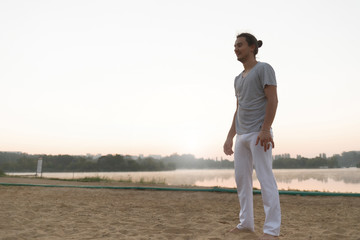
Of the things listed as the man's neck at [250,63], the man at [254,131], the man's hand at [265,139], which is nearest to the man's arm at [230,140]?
the man at [254,131]

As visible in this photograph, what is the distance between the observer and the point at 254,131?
2.79 metres

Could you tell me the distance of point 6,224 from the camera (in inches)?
149

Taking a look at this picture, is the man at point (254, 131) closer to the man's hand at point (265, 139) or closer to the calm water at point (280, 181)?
the man's hand at point (265, 139)

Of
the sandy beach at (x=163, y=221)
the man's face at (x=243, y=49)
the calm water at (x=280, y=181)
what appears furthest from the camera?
the calm water at (x=280, y=181)

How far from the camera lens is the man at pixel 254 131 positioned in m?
2.62

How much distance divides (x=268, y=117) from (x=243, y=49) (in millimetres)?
794

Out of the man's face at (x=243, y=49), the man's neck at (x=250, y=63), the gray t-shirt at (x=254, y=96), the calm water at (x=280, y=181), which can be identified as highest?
the man's face at (x=243, y=49)

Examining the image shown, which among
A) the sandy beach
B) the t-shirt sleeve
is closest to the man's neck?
the t-shirt sleeve

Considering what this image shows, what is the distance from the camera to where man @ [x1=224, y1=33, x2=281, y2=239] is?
2619mm

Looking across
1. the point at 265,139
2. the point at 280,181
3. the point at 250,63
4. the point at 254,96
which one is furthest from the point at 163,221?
the point at 280,181

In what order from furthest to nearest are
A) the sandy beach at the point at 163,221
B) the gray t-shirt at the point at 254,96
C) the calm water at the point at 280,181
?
the calm water at the point at 280,181
the sandy beach at the point at 163,221
the gray t-shirt at the point at 254,96

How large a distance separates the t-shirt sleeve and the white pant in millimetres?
507

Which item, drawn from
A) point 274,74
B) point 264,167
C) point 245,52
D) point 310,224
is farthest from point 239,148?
point 310,224

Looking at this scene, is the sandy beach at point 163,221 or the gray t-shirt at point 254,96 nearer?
the gray t-shirt at point 254,96
